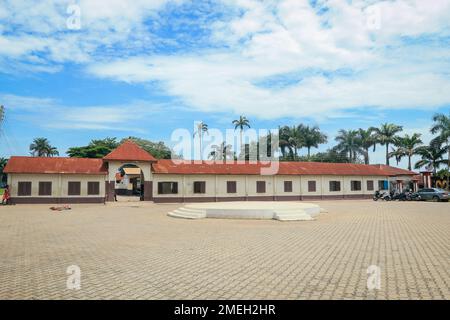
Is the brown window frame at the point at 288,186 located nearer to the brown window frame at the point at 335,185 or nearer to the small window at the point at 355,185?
the brown window frame at the point at 335,185

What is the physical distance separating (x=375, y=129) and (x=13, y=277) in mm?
52947

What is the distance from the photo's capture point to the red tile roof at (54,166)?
3000 cm

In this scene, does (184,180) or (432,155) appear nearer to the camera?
(184,180)

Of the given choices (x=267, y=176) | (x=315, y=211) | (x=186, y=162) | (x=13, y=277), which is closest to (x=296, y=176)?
(x=267, y=176)

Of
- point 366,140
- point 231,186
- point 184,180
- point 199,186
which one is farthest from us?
point 366,140

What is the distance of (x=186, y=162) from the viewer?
36.3m

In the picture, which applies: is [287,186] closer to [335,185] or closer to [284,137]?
[335,185]

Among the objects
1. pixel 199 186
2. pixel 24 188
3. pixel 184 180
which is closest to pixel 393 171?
pixel 199 186

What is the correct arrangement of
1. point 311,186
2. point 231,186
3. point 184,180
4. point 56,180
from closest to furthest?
point 56,180 < point 184,180 < point 231,186 < point 311,186

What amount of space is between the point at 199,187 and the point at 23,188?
15.0m

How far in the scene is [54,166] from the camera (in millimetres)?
31312

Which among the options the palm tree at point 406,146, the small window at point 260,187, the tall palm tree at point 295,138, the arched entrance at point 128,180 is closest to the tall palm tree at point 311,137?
the tall palm tree at point 295,138

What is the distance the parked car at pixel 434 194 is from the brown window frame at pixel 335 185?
7.81 m

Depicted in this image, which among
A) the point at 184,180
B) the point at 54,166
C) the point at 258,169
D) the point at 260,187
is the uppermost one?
the point at 54,166
